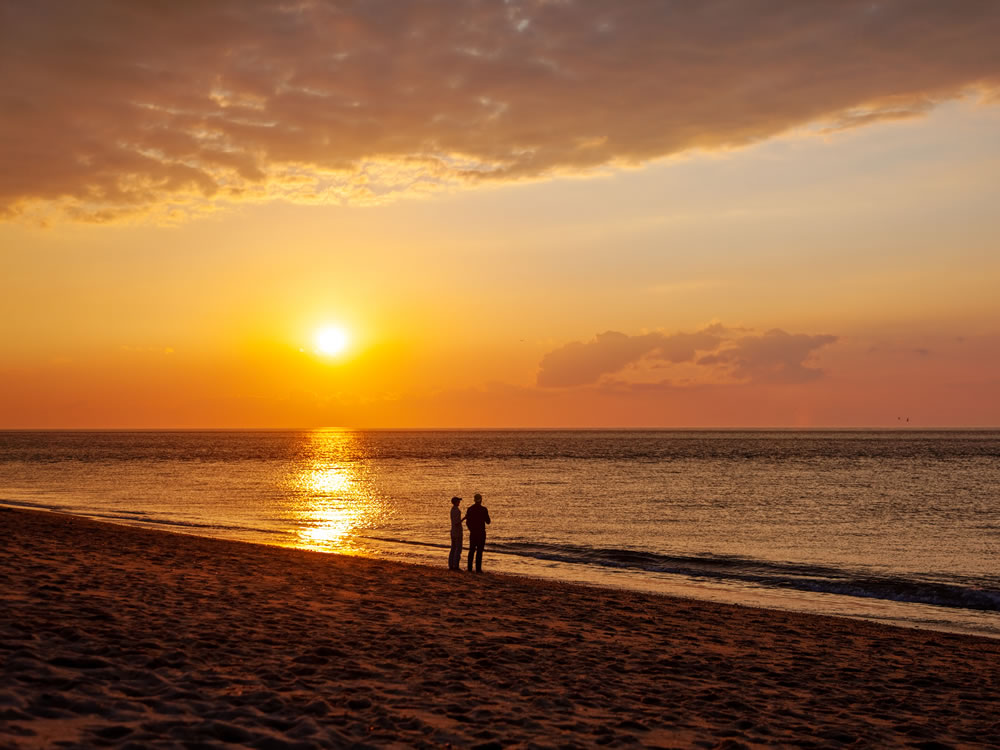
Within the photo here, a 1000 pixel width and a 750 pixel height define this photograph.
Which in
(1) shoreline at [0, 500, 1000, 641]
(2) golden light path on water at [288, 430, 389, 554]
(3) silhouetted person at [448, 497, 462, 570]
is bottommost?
(2) golden light path on water at [288, 430, 389, 554]

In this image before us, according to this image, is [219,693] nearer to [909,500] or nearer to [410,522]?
[410,522]

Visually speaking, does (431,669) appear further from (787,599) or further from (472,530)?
(787,599)

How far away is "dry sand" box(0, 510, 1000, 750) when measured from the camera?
7430mm

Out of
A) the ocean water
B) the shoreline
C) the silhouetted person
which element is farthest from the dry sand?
the ocean water

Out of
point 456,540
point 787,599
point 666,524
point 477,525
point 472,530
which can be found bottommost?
point 666,524

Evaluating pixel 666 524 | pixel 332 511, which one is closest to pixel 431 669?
pixel 666 524

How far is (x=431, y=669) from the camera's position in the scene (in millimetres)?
10008

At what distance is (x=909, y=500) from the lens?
172ft

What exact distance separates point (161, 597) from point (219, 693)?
226 inches

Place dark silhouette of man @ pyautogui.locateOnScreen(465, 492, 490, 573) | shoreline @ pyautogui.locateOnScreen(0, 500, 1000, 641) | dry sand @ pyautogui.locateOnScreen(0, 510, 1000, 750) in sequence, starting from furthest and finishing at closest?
1. dark silhouette of man @ pyautogui.locateOnScreen(465, 492, 490, 573)
2. shoreline @ pyautogui.locateOnScreen(0, 500, 1000, 641)
3. dry sand @ pyautogui.locateOnScreen(0, 510, 1000, 750)

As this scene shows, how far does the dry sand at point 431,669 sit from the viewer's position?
743cm

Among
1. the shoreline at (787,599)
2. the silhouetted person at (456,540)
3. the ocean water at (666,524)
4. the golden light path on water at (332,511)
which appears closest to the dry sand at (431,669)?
the shoreline at (787,599)

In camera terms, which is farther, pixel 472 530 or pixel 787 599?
pixel 472 530

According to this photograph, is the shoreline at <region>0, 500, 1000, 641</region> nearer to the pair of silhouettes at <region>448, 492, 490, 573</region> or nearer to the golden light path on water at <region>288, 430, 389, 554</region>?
the pair of silhouettes at <region>448, 492, 490, 573</region>
